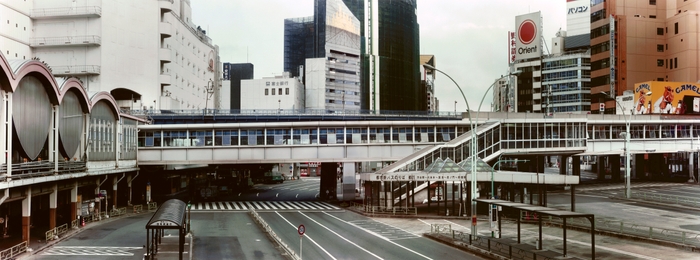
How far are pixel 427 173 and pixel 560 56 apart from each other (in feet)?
393

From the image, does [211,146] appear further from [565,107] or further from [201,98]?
[565,107]

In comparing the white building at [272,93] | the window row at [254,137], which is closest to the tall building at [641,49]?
the white building at [272,93]

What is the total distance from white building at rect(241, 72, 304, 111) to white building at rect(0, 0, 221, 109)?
72952 millimetres

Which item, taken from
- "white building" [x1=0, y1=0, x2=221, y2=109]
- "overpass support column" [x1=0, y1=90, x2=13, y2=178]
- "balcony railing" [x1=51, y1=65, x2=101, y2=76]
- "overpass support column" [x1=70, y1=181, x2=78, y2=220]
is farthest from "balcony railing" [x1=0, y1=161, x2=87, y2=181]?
"white building" [x1=0, y1=0, x2=221, y2=109]

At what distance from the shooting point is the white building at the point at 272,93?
16600 cm

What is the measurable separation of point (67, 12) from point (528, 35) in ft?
363

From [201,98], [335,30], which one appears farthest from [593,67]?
[201,98]

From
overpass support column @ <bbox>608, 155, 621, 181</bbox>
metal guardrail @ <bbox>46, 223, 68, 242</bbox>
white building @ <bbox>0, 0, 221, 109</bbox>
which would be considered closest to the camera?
metal guardrail @ <bbox>46, 223, 68, 242</bbox>

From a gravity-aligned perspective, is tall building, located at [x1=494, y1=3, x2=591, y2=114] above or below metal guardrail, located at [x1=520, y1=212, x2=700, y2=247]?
above

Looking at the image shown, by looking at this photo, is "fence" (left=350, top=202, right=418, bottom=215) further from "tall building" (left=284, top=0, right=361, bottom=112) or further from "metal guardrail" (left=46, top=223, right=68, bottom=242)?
"tall building" (left=284, top=0, right=361, bottom=112)

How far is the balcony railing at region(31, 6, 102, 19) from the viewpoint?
273 feet

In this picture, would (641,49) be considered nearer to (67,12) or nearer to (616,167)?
(616,167)

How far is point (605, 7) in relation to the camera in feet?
451

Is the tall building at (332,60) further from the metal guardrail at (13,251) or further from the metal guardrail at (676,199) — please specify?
the metal guardrail at (13,251)
